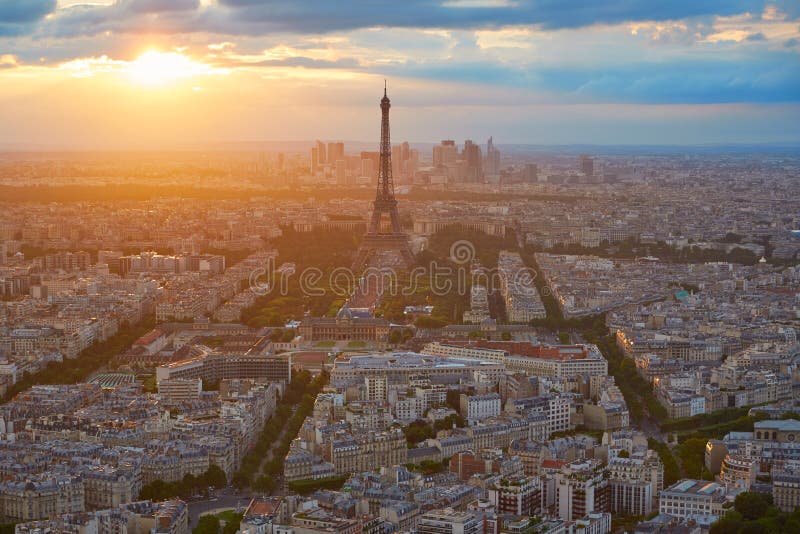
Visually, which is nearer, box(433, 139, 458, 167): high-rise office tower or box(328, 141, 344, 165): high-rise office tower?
box(433, 139, 458, 167): high-rise office tower

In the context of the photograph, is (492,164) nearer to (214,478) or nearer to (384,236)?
(384,236)

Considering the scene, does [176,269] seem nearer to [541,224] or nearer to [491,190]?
[541,224]

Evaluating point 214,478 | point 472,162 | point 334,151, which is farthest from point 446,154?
point 214,478

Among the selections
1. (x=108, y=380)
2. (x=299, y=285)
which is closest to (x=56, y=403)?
(x=108, y=380)

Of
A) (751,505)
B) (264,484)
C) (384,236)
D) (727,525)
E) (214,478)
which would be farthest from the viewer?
(384,236)

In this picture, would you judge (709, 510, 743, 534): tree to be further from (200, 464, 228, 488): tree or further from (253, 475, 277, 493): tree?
(200, 464, 228, 488): tree

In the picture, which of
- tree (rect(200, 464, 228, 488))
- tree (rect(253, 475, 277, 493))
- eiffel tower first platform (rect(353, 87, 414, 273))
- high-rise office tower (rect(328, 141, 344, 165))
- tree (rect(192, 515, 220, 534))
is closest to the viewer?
tree (rect(192, 515, 220, 534))

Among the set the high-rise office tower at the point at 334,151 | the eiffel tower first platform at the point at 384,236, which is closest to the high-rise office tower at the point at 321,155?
the high-rise office tower at the point at 334,151

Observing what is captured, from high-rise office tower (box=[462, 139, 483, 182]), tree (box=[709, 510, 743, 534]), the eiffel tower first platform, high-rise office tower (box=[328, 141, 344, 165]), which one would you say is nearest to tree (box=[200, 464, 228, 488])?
tree (box=[709, 510, 743, 534])

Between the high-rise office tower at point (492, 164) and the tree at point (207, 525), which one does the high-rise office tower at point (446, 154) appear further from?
the tree at point (207, 525)
